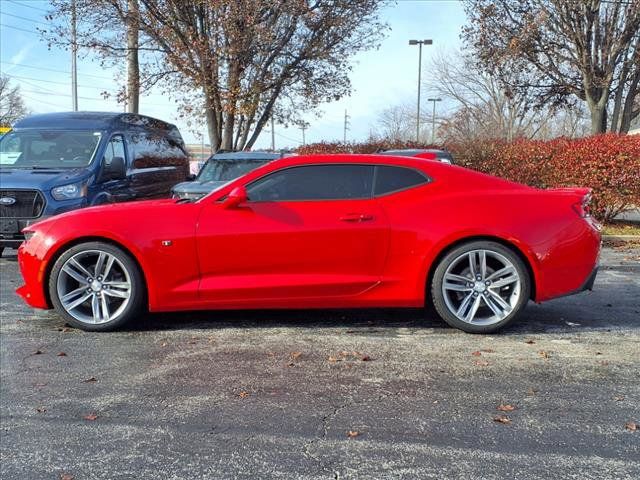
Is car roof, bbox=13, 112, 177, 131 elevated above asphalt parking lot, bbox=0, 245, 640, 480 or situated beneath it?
elevated above

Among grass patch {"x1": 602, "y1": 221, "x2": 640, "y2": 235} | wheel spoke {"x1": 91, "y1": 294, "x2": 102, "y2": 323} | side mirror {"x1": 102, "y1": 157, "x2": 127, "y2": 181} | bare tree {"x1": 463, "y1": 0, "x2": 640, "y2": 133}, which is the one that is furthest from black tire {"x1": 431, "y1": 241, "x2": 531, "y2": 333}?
bare tree {"x1": 463, "y1": 0, "x2": 640, "y2": 133}

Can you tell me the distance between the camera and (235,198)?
15.7ft

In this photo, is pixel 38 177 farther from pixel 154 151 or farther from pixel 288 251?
pixel 288 251

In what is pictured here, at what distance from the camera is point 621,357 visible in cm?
429

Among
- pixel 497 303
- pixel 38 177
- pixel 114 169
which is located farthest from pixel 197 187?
pixel 497 303

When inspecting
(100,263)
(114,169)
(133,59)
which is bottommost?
(100,263)

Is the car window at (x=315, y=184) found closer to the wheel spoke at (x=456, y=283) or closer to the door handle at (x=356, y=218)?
the door handle at (x=356, y=218)

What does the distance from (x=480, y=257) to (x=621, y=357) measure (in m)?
1.25

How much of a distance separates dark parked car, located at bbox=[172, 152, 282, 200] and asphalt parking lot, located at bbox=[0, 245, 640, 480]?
4.65 m

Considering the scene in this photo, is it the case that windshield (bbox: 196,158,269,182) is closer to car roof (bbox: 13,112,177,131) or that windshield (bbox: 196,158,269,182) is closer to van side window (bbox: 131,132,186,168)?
van side window (bbox: 131,132,186,168)

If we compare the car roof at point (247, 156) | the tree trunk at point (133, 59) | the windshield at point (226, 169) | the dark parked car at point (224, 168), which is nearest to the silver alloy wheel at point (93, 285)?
the dark parked car at point (224, 168)

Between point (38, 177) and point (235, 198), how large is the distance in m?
4.62

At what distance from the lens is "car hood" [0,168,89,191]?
311 inches

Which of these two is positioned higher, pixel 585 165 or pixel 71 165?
pixel 585 165
